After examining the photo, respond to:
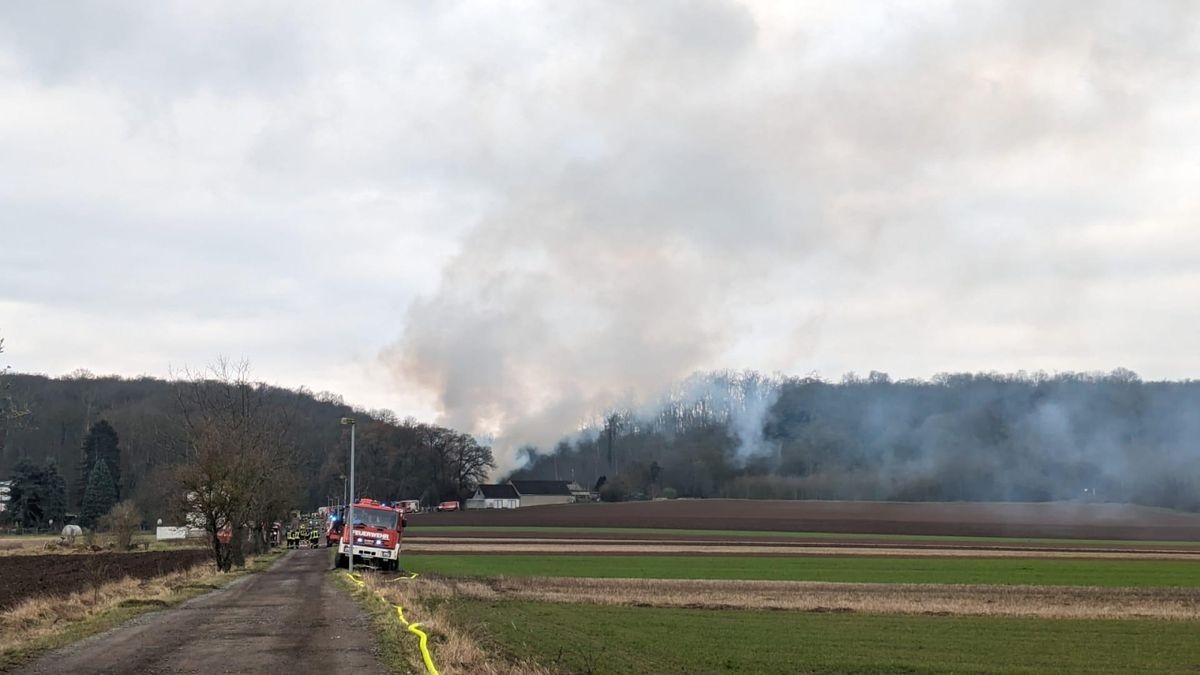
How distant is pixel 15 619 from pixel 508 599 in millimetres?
17227

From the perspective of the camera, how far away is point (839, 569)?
196ft

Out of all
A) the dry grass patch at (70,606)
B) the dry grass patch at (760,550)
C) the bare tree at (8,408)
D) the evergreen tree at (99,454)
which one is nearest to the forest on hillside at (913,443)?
the dry grass patch at (760,550)

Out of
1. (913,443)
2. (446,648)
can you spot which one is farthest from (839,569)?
(913,443)

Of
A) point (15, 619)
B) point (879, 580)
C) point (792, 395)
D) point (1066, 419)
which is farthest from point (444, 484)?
point (15, 619)

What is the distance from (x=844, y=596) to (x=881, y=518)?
282 feet

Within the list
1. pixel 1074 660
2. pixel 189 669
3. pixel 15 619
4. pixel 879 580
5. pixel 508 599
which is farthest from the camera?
pixel 879 580

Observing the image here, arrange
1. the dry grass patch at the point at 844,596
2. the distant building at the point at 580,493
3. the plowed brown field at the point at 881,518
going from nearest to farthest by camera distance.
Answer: the dry grass patch at the point at 844,596 < the plowed brown field at the point at 881,518 < the distant building at the point at 580,493

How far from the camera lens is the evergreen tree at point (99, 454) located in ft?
502

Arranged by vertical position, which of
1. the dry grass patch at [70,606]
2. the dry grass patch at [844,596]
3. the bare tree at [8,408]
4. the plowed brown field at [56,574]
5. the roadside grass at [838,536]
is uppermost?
the bare tree at [8,408]

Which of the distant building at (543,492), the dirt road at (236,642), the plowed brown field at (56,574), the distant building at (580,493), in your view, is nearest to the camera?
the dirt road at (236,642)

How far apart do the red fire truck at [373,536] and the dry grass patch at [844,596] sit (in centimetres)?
759

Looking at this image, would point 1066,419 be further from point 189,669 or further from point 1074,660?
point 189,669

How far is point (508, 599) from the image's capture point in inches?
1471

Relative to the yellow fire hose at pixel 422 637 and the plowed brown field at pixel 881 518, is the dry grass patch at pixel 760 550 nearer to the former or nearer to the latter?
the plowed brown field at pixel 881 518
